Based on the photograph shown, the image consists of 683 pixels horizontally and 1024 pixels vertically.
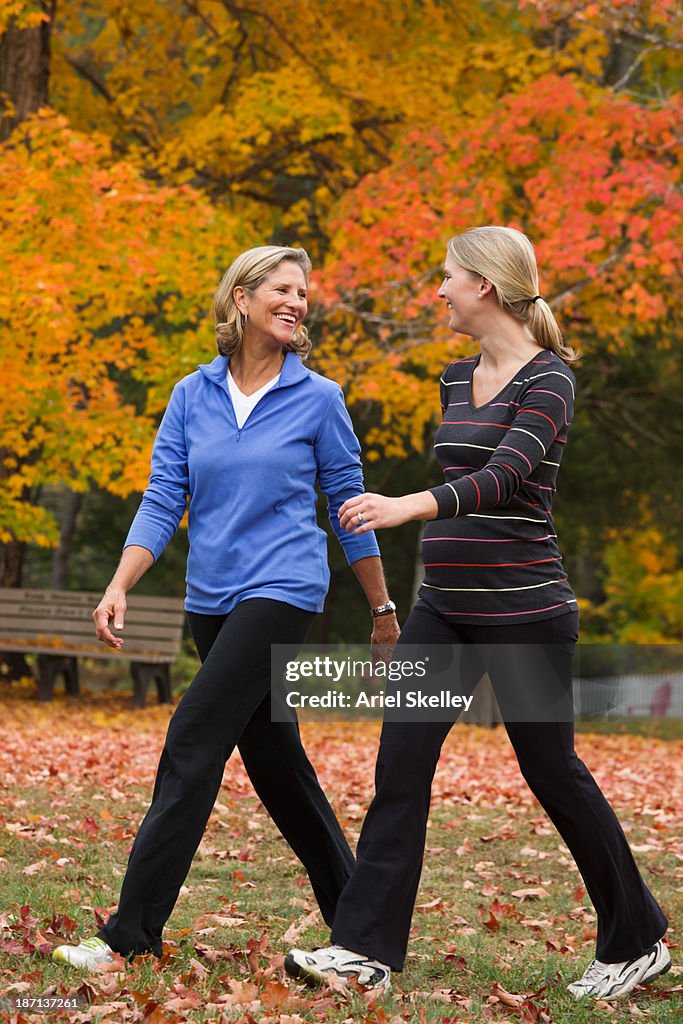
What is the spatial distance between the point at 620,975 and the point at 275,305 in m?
2.19

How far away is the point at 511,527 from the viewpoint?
3467 millimetres

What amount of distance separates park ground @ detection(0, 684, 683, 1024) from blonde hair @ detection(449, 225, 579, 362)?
1882 mm

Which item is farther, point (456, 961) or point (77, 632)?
point (77, 632)

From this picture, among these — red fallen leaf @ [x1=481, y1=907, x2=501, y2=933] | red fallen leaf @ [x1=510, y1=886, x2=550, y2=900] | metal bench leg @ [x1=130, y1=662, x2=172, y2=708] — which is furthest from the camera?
metal bench leg @ [x1=130, y1=662, x2=172, y2=708]

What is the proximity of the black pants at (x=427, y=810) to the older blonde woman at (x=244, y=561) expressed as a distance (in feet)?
1.10

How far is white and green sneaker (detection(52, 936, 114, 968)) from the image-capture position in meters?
3.41

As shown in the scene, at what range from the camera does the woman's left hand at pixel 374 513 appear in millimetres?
3072

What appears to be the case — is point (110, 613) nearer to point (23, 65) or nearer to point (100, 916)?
point (100, 916)

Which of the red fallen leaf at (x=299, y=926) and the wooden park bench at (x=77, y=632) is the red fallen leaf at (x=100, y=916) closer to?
the red fallen leaf at (x=299, y=926)

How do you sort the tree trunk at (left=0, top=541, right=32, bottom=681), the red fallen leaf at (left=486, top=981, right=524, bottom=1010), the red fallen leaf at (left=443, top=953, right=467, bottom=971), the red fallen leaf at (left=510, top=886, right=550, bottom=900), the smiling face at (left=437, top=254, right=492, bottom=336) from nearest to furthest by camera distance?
the red fallen leaf at (left=486, top=981, right=524, bottom=1010) < the smiling face at (left=437, top=254, right=492, bottom=336) < the red fallen leaf at (left=443, top=953, right=467, bottom=971) < the red fallen leaf at (left=510, top=886, right=550, bottom=900) < the tree trunk at (left=0, top=541, right=32, bottom=681)

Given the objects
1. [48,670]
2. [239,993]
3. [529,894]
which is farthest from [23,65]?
[239,993]

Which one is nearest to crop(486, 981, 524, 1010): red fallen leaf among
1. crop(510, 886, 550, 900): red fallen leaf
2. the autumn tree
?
crop(510, 886, 550, 900): red fallen leaf

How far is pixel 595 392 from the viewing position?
17.2 meters

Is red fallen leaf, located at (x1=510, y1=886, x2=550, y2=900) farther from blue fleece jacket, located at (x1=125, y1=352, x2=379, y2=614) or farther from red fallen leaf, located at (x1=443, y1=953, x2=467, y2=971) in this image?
blue fleece jacket, located at (x1=125, y1=352, x2=379, y2=614)
